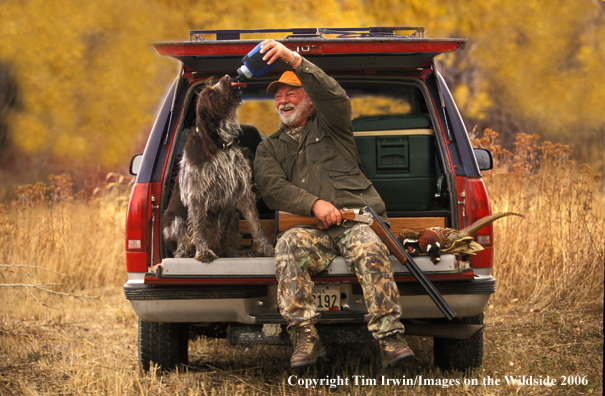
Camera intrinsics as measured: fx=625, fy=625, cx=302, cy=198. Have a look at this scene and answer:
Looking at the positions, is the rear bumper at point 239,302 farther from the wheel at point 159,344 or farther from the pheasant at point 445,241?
the wheel at point 159,344

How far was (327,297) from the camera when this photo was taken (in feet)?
11.6

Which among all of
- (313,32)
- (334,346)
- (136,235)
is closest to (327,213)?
(136,235)

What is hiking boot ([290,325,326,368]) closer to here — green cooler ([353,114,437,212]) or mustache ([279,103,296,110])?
green cooler ([353,114,437,212])

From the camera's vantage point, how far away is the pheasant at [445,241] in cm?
344

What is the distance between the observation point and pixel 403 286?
3.45 m

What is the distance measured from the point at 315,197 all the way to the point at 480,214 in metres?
0.98

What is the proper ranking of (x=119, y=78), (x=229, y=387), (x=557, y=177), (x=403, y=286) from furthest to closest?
(x=119, y=78) < (x=557, y=177) < (x=229, y=387) < (x=403, y=286)

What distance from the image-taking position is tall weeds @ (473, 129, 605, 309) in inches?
231

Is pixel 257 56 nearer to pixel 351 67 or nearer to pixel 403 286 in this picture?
pixel 351 67

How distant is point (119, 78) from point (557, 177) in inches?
336

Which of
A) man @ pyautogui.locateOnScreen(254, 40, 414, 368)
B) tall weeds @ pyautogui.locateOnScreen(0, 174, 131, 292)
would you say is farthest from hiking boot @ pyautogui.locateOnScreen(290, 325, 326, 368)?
tall weeds @ pyautogui.locateOnScreen(0, 174, 131, 292)

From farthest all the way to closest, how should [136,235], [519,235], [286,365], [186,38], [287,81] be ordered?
[186,38], [519,235], [286,365], [287,81], [136,235]

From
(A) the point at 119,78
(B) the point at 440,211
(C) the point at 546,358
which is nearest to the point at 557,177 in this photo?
(C) the point at 546,358

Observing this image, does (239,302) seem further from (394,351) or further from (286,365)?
(286,365)
